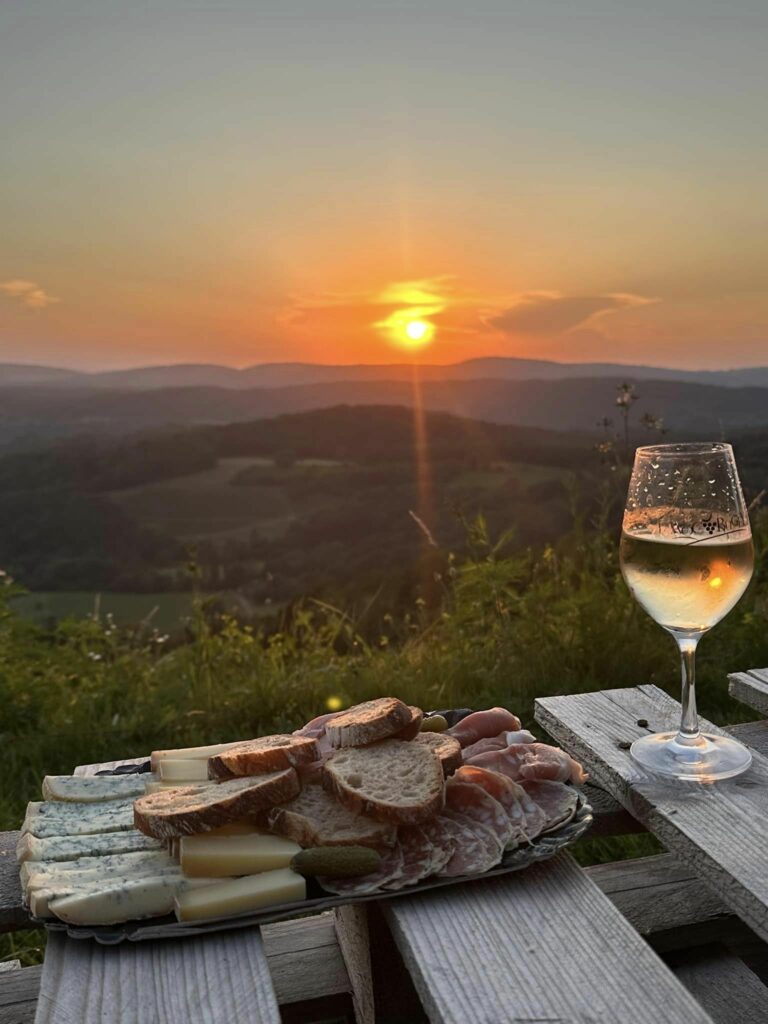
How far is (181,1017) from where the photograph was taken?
111 cm

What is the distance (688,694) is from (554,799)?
316 mm

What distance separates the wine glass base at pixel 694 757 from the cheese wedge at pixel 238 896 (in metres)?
0.69

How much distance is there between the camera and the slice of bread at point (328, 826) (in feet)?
4.51

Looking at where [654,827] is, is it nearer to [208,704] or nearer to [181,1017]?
[181,1017]

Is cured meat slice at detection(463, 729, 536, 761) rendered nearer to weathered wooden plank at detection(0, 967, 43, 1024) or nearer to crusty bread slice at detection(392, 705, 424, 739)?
crusty bread slice at detection(392, 705, 424, 739)

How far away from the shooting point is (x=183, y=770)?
1670 millimetres

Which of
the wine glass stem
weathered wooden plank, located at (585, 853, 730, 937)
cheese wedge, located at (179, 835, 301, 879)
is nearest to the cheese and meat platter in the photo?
cheese wedge, located at (179, 835, 301, 879)

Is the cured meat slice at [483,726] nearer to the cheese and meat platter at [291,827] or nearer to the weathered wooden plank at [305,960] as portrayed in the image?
the cheese and meat platter at [291,827]

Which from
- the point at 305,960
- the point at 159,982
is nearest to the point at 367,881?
the point at 159,982

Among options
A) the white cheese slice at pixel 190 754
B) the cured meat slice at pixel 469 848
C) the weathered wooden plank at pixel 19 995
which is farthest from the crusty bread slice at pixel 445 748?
the weathered wooden plank at pixel 19 995

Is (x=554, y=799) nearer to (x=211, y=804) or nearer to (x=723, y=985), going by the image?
(x=211, y=804)

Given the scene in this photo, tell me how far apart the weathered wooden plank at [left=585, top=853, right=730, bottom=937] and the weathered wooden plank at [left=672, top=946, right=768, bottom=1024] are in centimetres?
8

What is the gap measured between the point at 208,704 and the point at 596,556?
2.26m

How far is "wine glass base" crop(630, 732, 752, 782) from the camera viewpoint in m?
1.61
